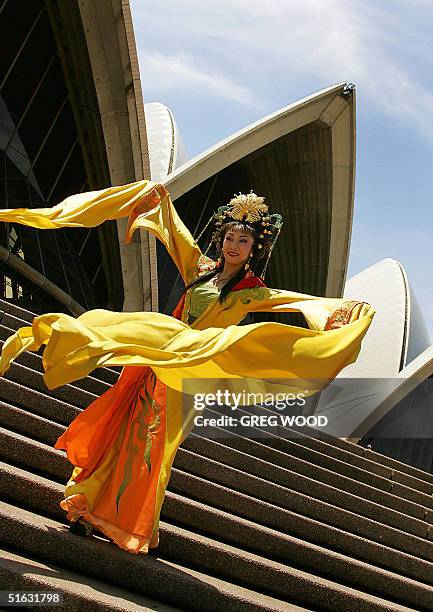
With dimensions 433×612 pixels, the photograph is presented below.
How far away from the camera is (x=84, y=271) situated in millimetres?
14086

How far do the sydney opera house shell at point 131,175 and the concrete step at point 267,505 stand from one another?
24.2ft

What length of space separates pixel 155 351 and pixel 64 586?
0.95m

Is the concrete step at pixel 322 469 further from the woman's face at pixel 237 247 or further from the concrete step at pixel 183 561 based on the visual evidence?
the woman's face at pixel 237 247

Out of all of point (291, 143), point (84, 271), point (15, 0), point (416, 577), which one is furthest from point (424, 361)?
point (416, 577)

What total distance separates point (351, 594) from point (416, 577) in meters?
1.39

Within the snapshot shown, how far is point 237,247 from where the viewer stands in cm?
393

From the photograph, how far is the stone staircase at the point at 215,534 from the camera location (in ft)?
10.4

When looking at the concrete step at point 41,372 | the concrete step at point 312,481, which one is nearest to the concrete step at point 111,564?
the concrete step at point 312,481

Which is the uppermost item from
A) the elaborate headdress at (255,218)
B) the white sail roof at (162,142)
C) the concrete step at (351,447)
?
the white sail roof at (162,142)

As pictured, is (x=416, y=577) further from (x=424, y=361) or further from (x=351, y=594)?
(x=424, y=361)

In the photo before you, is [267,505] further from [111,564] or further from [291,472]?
[111,564]

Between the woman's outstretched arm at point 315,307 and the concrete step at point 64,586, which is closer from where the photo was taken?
the concrete step at point 64,586

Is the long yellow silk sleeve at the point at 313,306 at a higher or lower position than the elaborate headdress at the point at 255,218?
lower

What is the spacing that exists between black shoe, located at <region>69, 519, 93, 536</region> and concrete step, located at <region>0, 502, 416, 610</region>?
0.03m
